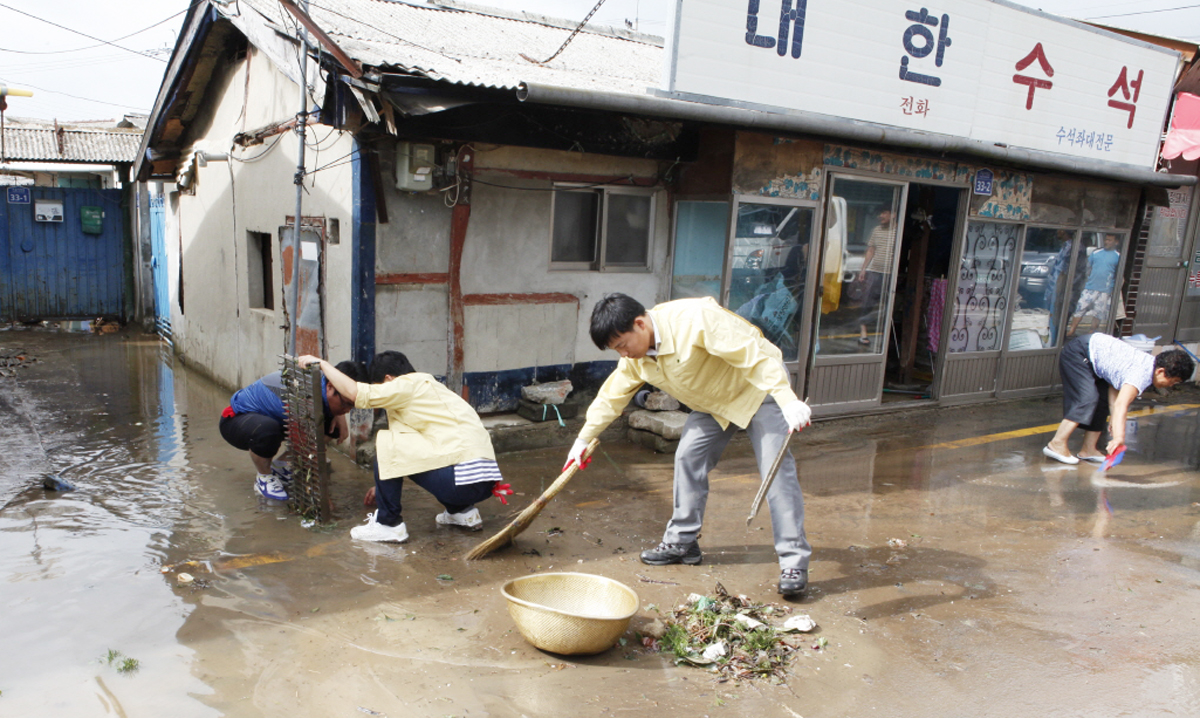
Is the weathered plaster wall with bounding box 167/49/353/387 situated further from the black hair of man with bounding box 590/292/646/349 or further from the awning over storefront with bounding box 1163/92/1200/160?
the awning over storefront with bounding box 1163/92/1200/160

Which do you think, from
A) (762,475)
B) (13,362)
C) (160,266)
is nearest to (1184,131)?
(762,475)

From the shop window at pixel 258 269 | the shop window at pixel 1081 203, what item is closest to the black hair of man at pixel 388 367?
the shop window at pixel 258 269

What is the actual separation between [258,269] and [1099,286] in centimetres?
1051

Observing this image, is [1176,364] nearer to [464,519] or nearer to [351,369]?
[464,519]

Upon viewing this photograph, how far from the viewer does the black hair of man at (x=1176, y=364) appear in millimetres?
6258

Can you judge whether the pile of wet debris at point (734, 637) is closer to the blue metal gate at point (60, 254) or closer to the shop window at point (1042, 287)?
the shop window at point (1042, 287)

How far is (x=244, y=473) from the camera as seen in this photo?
602 centimetres

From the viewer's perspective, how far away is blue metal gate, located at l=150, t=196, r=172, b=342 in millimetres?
11852

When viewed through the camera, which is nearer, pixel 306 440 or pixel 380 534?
pixel 380 534

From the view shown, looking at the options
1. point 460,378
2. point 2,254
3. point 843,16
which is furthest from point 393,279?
point 2,254

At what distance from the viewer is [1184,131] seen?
10656 mm

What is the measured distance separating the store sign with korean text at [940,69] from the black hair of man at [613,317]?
2.71m

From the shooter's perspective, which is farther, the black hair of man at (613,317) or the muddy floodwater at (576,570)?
the black hair of man at (613,317)

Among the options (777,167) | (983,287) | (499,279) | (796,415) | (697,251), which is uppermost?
(777,167)
